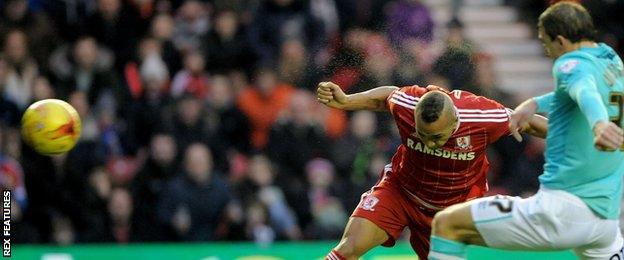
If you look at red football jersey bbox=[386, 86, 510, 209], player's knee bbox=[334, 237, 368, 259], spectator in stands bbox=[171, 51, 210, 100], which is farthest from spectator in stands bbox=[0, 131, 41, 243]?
red football jersey bbox=[386, 86, 510, 209]

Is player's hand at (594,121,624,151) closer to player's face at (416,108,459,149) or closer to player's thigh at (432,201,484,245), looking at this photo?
player's thigh at (432,201,484,245)

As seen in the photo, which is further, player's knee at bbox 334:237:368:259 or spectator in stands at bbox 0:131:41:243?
spectator in stands at bbox 0:131:41:243

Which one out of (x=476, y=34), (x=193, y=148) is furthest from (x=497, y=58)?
(x=193, y=148)

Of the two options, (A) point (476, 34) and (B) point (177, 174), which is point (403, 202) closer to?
(B) point (177, 174)

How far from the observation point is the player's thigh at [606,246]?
717 cm

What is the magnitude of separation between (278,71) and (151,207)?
205 centimetres

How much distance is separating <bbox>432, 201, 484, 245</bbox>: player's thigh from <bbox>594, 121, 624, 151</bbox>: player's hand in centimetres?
96

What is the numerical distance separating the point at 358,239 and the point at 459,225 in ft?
4.75

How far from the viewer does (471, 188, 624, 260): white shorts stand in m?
7.00

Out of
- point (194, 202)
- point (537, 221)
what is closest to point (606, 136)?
point (537, 221)

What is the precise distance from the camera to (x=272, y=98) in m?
13.3

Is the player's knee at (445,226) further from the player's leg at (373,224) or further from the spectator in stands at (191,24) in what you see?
the spectator in stands at (191,24)

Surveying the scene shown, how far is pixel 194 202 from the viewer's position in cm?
1230

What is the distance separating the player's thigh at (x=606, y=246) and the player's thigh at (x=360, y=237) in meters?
1.55
